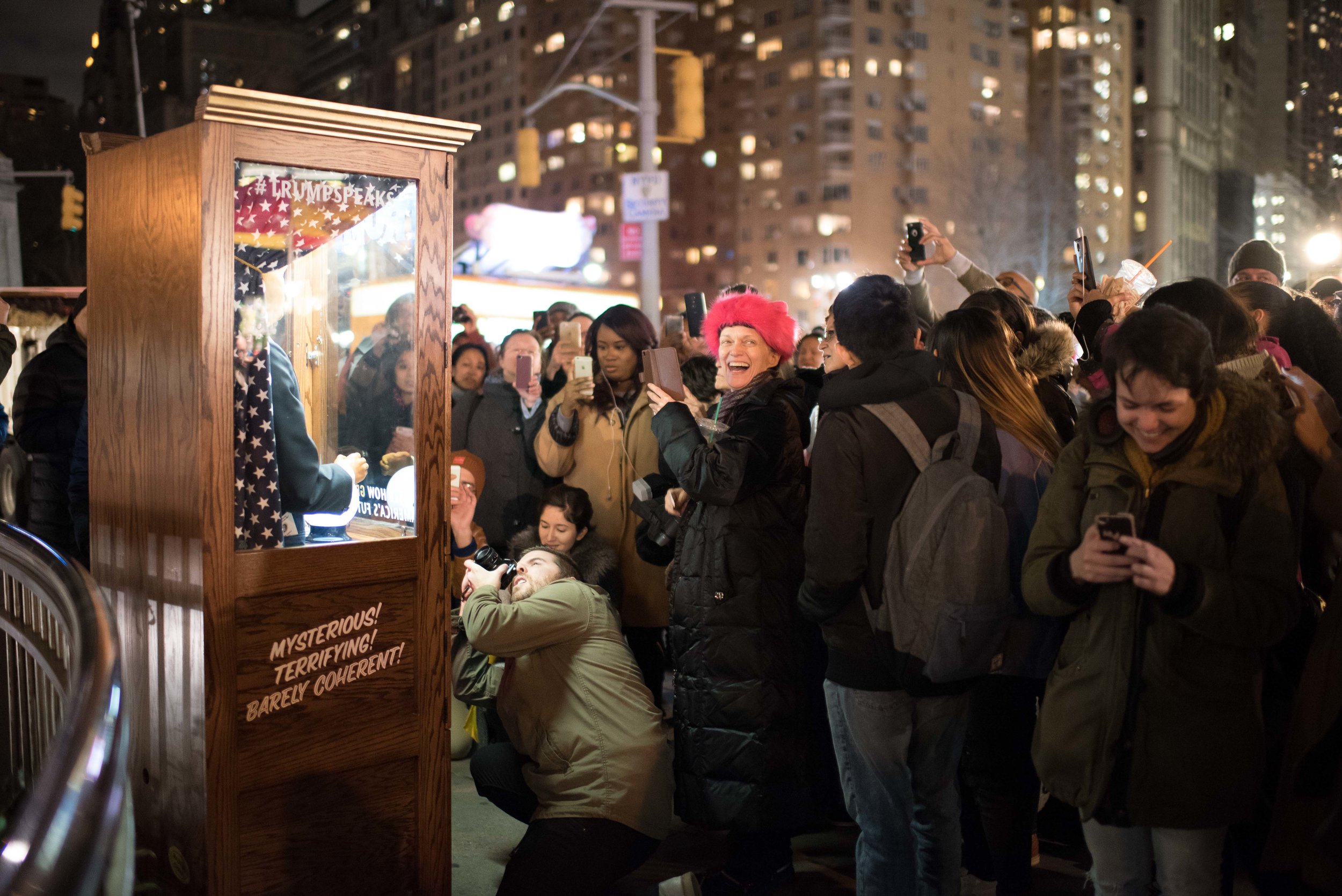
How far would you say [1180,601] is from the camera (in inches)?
99.5

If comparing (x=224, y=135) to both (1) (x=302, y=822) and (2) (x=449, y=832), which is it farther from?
(2) (x=449, y=832)

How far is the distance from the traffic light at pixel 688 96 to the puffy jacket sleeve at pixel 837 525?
37.6 feet

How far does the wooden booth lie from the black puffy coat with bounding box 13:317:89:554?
2.08 metres

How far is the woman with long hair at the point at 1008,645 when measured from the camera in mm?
3445

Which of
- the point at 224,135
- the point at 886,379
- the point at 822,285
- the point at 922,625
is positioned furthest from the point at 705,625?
the point at 822,285

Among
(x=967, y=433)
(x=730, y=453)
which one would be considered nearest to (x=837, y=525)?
(x=967, y=433)

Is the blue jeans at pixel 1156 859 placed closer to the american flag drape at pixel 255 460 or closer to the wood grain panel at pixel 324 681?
the wood grain panel at pixel 324 681

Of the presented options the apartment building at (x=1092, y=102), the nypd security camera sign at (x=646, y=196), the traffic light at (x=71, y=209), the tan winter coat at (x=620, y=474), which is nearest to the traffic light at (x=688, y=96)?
the nypd security camera sign at (x=646, y=196)

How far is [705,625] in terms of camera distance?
12.8 feet

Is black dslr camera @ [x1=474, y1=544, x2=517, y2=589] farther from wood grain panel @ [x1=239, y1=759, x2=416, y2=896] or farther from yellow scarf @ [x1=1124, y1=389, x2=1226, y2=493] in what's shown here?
yellow scarf @ [x1=1124, y1=389, x2=1226, y2=493]

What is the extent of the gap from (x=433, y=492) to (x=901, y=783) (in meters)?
1.84

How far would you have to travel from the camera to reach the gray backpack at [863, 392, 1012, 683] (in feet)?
10.6

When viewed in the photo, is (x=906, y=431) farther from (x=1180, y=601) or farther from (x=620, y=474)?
(x=620, y=474)

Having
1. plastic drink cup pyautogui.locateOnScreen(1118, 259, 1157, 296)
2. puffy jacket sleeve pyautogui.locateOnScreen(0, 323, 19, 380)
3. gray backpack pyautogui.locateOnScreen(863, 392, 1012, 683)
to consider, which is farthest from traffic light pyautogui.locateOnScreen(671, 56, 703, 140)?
gray backpack pyautogui.locateOnScreen(863, 392, 1012, 683)
